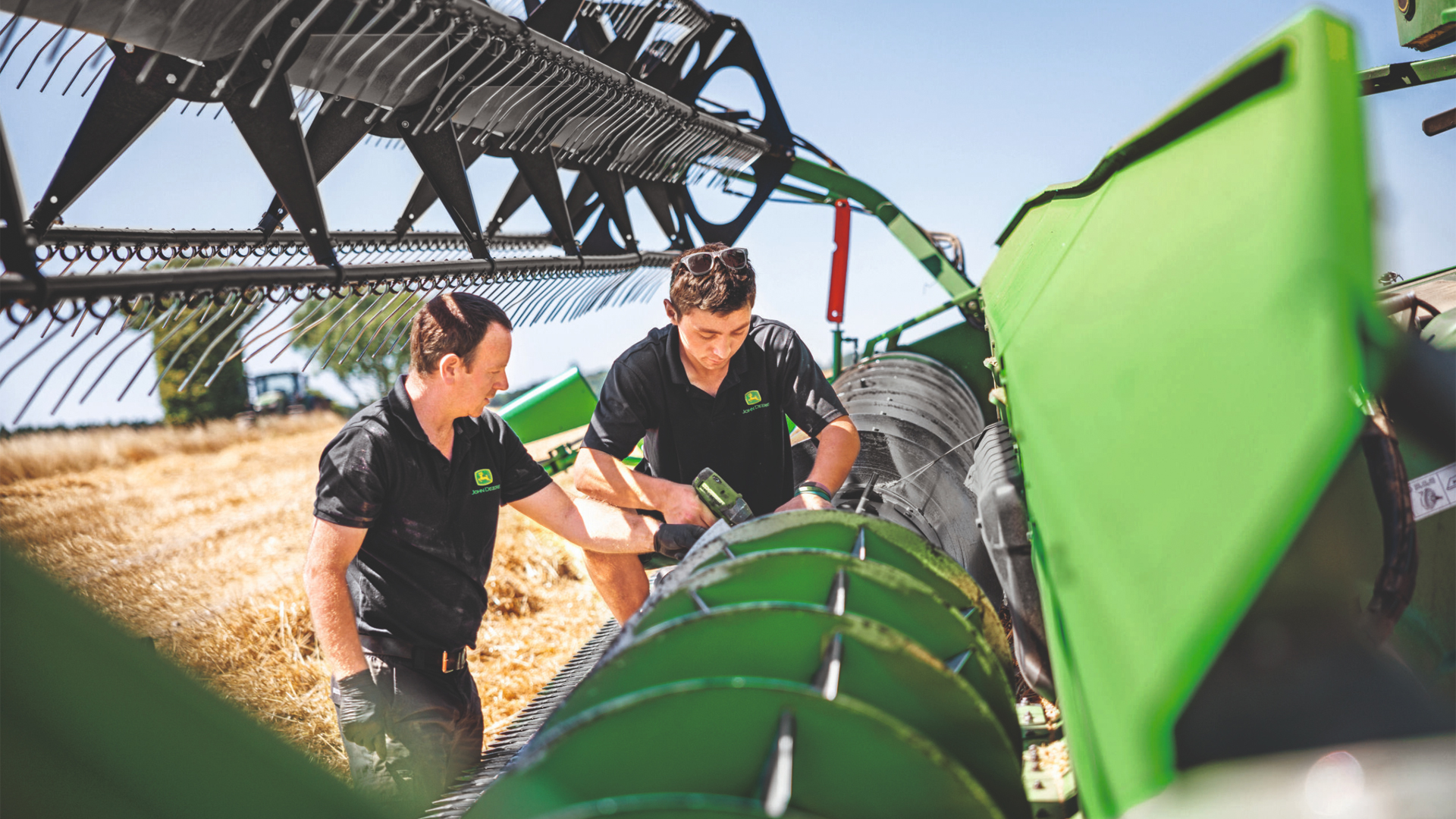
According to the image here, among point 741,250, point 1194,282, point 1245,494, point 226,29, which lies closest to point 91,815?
point 1245,494

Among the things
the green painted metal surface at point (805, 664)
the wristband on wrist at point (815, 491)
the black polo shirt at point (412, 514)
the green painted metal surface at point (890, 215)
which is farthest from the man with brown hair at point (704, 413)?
the green painted metal surface at point (890, 215)

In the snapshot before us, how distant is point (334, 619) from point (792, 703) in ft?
6.71

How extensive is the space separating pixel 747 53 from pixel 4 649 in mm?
4793

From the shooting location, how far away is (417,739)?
3027mm

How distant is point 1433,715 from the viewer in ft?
3.38

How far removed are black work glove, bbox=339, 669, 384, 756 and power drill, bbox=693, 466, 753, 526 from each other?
1173mm

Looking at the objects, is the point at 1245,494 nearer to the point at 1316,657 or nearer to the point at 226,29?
the point at 1316,657

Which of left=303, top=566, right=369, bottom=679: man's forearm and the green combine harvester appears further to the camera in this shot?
left=303, top=566, right=369, bottom=679: man's forearm

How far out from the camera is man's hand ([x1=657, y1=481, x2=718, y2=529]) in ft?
11.0

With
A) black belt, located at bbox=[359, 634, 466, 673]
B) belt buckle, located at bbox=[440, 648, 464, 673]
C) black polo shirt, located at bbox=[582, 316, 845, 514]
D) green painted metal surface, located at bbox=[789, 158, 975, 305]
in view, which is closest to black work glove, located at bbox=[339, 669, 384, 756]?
black belt, located at bbox=[359, 634, 466, 673]

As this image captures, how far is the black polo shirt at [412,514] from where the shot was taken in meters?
2.92

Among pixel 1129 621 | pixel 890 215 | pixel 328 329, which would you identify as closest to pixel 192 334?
pixel 328 329

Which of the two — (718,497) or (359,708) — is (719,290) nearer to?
(718,497)

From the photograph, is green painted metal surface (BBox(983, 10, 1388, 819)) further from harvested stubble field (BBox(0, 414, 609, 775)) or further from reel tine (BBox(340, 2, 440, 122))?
reel tine (BBox(340, 2, 440, 122))
